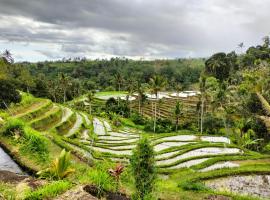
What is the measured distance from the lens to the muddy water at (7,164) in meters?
15.7

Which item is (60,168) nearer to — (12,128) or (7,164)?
(7,164)

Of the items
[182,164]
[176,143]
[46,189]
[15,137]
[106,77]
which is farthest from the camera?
[106,77]

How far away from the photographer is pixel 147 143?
10.7m

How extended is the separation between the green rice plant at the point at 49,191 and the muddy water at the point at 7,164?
6.42 metres

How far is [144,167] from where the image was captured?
34.5ft

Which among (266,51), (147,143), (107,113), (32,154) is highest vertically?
(266,51)

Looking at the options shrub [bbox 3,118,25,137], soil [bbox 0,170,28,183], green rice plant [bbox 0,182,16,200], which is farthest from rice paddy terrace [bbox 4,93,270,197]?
shrub [bbox 3,118,25,137]

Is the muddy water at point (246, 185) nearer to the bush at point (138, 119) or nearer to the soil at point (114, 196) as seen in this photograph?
the soil at point (114, 196)

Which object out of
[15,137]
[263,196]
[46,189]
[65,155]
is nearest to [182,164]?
[263,196]

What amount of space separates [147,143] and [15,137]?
35.6 feet

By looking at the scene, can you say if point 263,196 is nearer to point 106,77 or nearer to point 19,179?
point 19,179

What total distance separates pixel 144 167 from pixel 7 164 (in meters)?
8.43

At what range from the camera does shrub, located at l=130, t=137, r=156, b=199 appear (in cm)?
1027

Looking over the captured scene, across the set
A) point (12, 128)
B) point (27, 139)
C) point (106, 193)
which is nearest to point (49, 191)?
point (106, 193)
